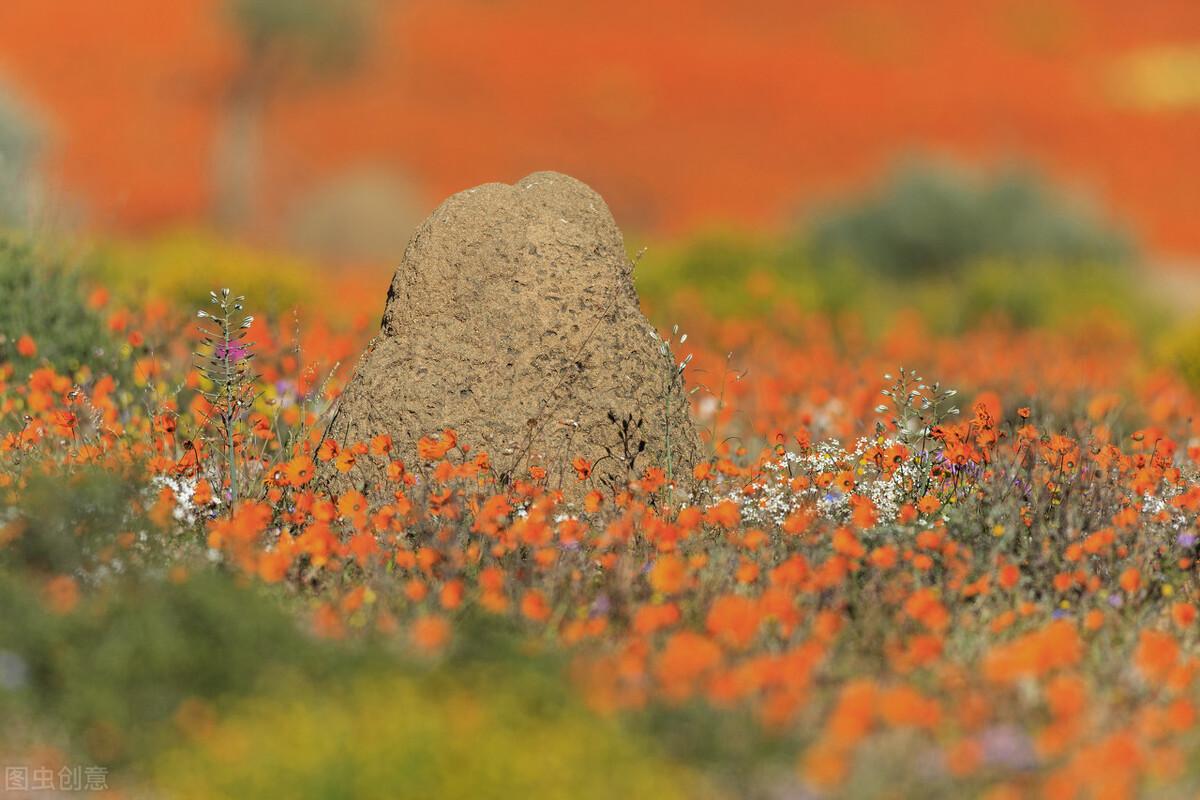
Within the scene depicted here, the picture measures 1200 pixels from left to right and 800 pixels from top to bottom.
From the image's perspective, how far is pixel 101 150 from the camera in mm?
34969

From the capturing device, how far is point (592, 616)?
3.82 m

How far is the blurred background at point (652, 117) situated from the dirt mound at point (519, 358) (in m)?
9.91

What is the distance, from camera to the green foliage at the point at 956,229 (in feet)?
50.8

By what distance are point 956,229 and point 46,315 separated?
35.7 ft

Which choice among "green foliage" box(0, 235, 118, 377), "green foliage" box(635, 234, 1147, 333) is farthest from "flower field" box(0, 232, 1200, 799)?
"green foliage" box(635, 234, 1147, 333)

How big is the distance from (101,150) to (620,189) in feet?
41.2

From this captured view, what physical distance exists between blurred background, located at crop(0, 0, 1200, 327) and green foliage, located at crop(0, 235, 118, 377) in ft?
30.3

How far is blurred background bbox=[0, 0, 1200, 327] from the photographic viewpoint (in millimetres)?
16969

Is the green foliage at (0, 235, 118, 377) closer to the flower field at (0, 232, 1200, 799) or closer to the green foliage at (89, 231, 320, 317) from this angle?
the flower field at (0, 232, 1200, 799)

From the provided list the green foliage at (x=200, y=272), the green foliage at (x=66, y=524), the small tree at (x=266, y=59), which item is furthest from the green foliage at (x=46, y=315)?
the small tree at (x=266, y=59)

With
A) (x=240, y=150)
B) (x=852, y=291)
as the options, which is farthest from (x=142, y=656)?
(x=240, y=150)

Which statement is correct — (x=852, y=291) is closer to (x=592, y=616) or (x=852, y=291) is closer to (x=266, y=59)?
(x=592, y=616)

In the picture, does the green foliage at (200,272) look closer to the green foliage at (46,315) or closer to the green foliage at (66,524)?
the green foliage at (46,315)

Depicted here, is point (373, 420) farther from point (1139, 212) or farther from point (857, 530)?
point (1139, 212)
